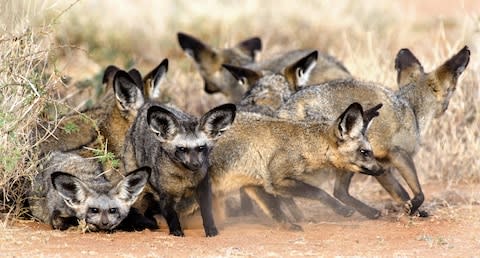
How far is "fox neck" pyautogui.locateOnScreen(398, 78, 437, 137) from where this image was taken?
12539 mm

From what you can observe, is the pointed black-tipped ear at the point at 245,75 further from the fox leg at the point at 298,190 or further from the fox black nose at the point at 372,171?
the fox black nose at the point at 372,171

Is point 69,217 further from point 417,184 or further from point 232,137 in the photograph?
point 417,184

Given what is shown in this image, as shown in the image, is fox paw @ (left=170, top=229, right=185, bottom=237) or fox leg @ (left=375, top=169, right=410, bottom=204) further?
fox leg @ (left=375, top=169, right=410, bottom=204)

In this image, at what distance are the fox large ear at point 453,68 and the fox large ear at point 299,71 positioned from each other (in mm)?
1634

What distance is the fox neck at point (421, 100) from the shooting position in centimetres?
1254

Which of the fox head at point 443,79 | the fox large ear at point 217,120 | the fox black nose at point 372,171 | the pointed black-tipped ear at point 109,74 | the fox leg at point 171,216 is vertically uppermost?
the pointed black-tipped ear at point 109,74

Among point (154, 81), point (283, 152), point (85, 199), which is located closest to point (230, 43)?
point (154, 81)

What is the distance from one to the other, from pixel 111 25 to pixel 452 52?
300 inches

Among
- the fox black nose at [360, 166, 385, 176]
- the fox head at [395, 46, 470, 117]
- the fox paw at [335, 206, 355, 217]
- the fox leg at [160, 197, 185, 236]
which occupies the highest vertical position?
the fox head at [395, 46, 470, 117]

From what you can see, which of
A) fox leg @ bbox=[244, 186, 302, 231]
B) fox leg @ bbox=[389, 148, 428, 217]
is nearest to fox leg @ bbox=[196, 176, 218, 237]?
fox leg @ bbox=[244, 186, 302, 231]

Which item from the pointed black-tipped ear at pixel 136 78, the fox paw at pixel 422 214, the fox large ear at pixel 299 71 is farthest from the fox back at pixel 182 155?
the fox large ear at pixel 299 71

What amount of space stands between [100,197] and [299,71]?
389 centimetres

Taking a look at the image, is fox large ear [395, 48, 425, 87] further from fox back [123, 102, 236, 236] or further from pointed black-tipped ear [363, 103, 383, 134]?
fox back [123, 102, 236, 236]

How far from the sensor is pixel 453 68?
12.7m
